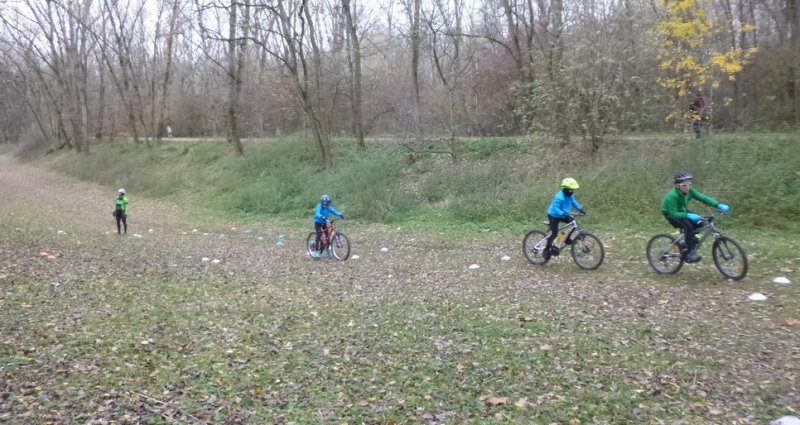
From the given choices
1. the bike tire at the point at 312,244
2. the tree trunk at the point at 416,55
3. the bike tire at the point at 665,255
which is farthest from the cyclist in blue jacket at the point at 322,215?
the tree trunk at the point at 416,55

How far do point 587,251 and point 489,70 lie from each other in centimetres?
1876

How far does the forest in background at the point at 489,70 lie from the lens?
17.6 m

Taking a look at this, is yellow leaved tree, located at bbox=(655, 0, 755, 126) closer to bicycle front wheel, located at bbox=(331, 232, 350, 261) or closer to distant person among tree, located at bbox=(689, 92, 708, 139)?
distant person among tree, located at bbox=(689, 92, 708, 139)

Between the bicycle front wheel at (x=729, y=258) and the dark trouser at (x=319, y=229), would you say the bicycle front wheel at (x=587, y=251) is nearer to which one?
the bicycle front wheel at (x=729, y=258)

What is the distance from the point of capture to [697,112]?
18.1 meters

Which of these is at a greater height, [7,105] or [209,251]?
[7,105]

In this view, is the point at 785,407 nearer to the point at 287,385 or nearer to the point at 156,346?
the point at 287,385

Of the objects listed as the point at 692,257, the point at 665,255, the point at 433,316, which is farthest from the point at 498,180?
the point at 433,316

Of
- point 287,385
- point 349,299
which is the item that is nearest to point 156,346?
point 287,385

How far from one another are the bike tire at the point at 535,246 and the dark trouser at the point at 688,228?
95.3 inches

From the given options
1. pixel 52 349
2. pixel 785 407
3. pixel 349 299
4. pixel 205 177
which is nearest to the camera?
pixel 785 407

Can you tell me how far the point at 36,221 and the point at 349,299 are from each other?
14181 millimetres

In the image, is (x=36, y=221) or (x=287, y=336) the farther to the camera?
(x=36, y=221)

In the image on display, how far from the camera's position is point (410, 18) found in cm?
2814
